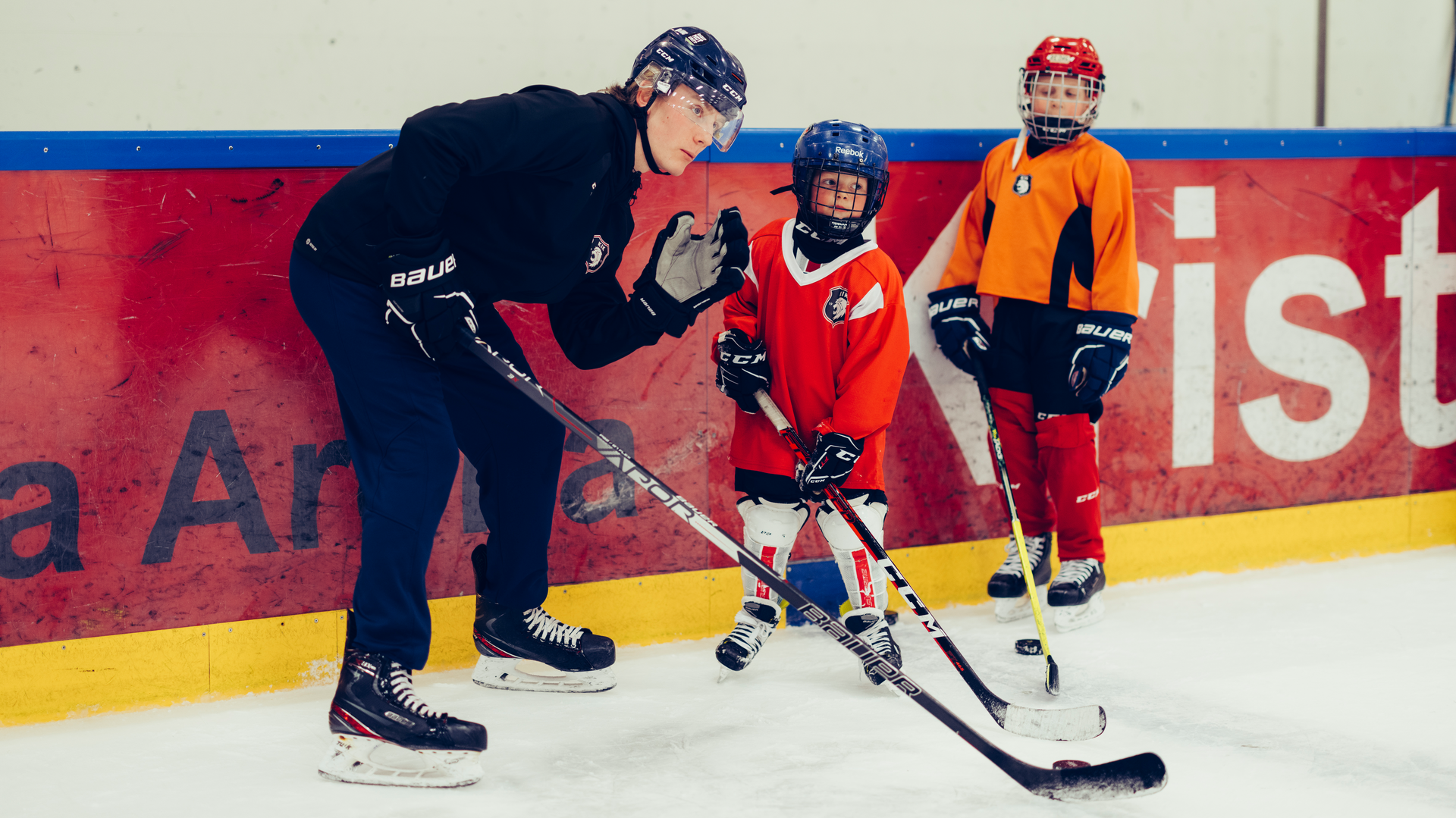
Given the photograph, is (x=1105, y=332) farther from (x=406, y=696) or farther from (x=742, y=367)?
(x=406, y=696)

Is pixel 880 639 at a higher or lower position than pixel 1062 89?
lower

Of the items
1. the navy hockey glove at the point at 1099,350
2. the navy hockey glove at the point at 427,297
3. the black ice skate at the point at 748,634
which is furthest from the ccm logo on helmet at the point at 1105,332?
the navy hockey glove at the point at 427,297

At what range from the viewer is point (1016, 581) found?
2816 mm

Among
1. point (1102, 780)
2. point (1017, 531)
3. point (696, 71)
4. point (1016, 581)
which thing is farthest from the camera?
point (1016, 581)

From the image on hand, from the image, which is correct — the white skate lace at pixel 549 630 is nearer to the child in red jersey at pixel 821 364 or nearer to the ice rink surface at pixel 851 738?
the ice rink surface at pixel 851 738

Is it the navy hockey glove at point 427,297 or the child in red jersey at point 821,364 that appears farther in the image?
the child in red jersey at point 821,364

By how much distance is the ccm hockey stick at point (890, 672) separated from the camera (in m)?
1.76

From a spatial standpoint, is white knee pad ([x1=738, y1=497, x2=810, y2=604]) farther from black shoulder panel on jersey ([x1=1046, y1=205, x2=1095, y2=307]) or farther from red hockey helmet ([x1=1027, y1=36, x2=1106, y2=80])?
red hockey helmet ([x1=1027, y1=36, x2=1106, y2=80])

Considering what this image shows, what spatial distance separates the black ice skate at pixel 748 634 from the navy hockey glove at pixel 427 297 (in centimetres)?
90

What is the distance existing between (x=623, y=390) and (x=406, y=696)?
957 millimetres

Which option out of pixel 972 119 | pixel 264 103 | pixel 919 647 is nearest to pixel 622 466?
pixel 919 647

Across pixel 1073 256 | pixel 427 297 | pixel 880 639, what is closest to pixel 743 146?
pixel 1073 256

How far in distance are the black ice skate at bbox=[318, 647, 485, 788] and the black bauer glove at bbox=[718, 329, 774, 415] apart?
2.80 ft

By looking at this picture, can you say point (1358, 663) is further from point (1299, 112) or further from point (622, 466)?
point (1299, 112)
